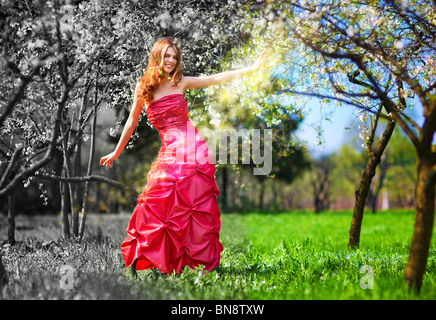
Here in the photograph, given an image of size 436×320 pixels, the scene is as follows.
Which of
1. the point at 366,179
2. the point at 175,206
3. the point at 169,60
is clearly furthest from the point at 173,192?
the point at 366,179

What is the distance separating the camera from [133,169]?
4.12 metres

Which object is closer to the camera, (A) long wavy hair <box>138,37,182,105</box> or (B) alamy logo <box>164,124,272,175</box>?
(A) long wavy hair <box>138,37,182,105</box>

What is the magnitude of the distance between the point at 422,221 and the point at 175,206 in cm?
233

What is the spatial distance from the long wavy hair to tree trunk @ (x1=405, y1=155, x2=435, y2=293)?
8.40 feet

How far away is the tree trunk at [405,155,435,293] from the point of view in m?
3.25

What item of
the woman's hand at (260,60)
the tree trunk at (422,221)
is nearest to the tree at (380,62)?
the tree trunk at (422,221)

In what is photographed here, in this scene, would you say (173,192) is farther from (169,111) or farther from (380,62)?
(380,62)

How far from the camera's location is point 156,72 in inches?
174

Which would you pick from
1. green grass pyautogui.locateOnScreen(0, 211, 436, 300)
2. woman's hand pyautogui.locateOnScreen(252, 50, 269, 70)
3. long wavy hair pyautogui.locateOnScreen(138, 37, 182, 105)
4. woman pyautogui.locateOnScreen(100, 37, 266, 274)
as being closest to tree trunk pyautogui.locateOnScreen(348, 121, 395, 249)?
green grass pyautogui.locateOnScreen(0, 211, 436, 300)

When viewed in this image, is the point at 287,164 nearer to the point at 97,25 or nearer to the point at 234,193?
the point at 234,193

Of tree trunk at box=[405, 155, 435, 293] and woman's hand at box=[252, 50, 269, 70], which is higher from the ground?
woman's hand at box=[252, 50, 269, 70]

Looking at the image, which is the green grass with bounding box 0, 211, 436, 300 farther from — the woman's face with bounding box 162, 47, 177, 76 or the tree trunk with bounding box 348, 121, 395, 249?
the woman's face with bounding box 162, 47, 177, 76

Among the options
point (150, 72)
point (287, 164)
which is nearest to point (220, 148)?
point (150, 72)
